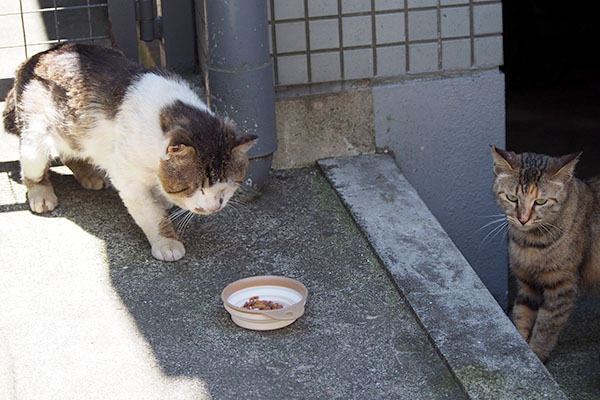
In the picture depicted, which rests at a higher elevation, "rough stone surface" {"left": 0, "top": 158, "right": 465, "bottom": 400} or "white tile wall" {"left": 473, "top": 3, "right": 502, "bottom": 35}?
"white tile wall" {"left": 473, "top": 3, "right": 502, "bottom": 35}

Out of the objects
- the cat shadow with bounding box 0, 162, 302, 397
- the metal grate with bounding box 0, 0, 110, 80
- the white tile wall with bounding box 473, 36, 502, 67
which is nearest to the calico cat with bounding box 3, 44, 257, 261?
the cat shadow with bounding box 0, 162, 302, 397

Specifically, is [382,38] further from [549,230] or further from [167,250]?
[167,250]

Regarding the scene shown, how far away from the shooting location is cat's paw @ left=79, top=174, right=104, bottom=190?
15.4 feet

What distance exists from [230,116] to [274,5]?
29.8 inches


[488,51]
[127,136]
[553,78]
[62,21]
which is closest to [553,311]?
[488,51]

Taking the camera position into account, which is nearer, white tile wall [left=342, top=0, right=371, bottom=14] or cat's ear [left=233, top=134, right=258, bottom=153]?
cat's ear [left=233, top=134, right=258, bottom=153]

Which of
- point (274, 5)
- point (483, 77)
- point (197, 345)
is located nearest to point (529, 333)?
point (483, 77)

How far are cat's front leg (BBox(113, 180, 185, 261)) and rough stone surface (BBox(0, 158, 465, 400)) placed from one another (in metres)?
0.07

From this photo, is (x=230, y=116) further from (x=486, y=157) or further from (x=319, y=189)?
(x=486, y=157)

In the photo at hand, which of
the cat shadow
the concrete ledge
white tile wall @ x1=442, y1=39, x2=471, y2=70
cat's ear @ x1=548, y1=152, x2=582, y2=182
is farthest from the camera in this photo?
white tile wall @ x1=442, y1=39, x2=471, y2=70

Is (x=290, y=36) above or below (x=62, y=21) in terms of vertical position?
below

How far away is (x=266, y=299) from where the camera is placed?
3627mm

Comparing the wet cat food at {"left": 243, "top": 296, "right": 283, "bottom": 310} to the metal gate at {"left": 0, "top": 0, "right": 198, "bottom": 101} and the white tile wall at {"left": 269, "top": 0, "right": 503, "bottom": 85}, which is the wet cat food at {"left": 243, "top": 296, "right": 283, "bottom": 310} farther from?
the metal gate at {"left": 0, "top": 0, "right": 198, "bottom": 101}

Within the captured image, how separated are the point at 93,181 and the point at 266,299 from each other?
1.60 m
